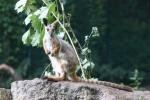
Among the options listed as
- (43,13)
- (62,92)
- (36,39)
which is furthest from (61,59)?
(36,39)

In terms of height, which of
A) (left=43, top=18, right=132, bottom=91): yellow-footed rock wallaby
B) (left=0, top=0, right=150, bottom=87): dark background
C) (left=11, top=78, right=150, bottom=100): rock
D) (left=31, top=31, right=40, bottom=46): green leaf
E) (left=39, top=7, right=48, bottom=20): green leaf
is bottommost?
(left=11, top=78, right=150, bottom=100): rock

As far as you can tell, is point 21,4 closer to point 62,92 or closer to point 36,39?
point 36,39

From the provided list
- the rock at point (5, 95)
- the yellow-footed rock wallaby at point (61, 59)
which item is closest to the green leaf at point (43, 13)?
the yellow-footed rock wallaby at point (61, 59)

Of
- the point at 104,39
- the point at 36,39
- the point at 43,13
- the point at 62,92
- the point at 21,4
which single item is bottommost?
the point at 62,92

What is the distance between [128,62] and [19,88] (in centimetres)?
852

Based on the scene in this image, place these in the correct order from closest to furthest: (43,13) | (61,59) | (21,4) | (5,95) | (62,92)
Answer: (62,92), (61,59), (5,95), (43,13), (21,4)

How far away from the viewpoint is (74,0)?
51.5ft

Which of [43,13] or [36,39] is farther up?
[43,13]

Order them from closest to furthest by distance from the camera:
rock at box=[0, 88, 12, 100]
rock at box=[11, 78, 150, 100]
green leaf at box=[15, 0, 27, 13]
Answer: rock at box=[11, 78, 150, 100] < rock at box=[0, 88, 12, 100] < green leaf at box=[15, 0, 27, 13]

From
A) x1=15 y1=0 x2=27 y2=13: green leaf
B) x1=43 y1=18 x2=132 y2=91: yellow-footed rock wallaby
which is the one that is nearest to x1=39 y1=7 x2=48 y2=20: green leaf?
x1=15 y1=0 x2=27 y2=13: green leaf

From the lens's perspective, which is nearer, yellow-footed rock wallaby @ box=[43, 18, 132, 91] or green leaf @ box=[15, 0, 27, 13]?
yellow-footed rock wallaby @ box=[43, 18, 132, 91]

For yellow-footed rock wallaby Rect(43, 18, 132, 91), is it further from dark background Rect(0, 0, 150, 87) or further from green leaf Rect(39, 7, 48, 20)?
dark background Rect(0, 0, 150, 87)

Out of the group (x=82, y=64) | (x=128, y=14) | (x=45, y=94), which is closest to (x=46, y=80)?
(x=45, y=94)

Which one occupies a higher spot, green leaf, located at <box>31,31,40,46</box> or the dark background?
the dark background
